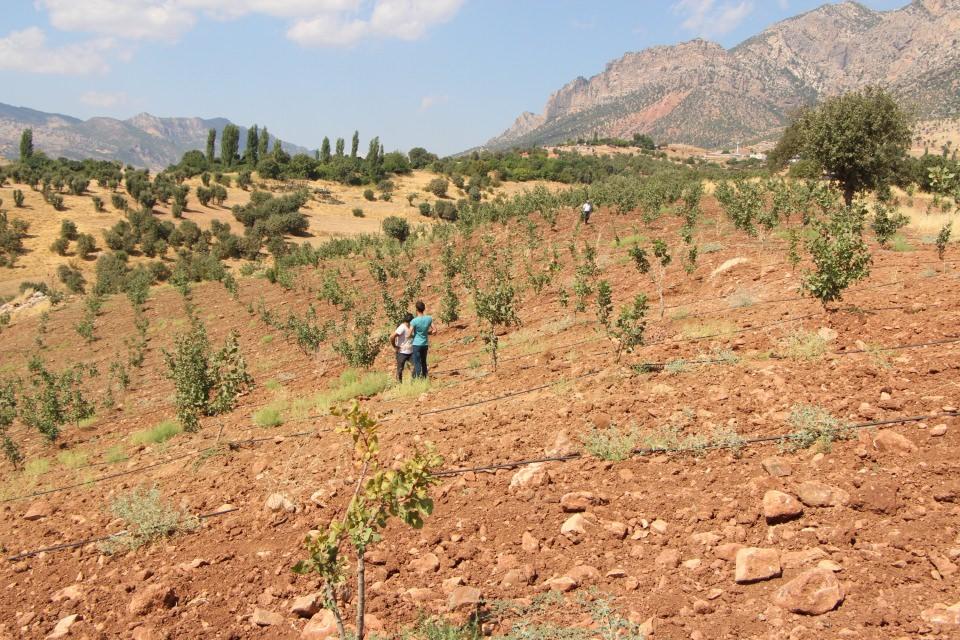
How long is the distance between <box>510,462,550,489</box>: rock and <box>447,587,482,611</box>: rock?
46.8 inches

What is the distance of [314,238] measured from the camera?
40.4 m

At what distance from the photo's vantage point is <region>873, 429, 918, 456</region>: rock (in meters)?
3.97

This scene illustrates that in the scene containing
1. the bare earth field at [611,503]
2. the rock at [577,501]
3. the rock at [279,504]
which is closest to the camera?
the bare earth field at [611,503]

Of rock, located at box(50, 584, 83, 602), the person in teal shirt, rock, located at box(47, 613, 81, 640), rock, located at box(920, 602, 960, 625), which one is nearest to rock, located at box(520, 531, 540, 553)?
rock, located at box(920, 602, 960, 625)

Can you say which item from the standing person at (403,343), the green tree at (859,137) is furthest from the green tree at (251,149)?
the standing person at (403,343)

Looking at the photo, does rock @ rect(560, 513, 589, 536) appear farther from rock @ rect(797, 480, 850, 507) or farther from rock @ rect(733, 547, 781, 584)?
rock @ rect(797, 480, 850, 507)

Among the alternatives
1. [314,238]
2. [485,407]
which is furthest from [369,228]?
[485,407]

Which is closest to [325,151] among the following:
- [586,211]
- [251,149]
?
[251,149]

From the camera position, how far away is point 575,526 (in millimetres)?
4023

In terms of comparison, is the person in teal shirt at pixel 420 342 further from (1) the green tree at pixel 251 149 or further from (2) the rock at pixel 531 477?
(1) the green tree at pixel 251 149

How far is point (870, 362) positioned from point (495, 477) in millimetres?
3545

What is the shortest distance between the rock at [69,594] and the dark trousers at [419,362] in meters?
Answer: 5.29

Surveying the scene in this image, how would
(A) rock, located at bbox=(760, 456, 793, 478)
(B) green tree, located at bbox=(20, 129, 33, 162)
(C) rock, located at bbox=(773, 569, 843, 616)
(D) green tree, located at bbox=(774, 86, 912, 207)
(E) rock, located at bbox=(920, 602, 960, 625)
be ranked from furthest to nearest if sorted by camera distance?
(B) green tree, located at bbox=(20, 129, 33, 162) → (D) green tree, located at bbox=(774, 86, 912, 207) → (A) rock, located at bbox=(760, 456, 793, 478) → (C) rock, located at bbox=(773, 569, 843, 616) → (E) rock, located at bbox=(920, 602, 960, 625)

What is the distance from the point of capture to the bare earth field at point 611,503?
3205 millimetres
